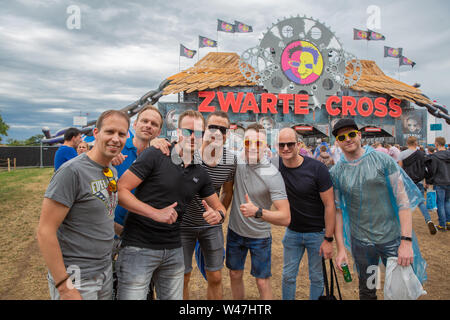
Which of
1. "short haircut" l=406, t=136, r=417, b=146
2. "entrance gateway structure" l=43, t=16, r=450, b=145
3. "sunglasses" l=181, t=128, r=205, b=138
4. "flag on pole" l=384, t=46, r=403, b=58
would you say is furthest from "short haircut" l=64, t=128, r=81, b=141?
"flag on pole" l=384, t=46, r=403, b=58

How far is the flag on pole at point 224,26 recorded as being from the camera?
2395cm

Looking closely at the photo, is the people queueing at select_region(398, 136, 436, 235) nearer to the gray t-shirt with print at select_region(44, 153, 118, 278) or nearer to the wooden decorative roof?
the gray t-shirt with print at select_region(44, 153, 118, 278)

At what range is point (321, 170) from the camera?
116 inches

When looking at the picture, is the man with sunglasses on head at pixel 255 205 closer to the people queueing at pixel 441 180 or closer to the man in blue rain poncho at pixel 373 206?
the man in blue rain poncho at pixel 373 206

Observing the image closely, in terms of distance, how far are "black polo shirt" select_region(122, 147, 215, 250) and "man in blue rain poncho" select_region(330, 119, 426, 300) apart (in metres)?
1.70

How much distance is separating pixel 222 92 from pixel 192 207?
1852cm

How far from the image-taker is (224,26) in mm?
24172

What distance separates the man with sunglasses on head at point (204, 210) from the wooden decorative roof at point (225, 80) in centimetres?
1778

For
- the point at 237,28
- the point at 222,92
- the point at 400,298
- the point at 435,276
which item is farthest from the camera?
the point at 237,28

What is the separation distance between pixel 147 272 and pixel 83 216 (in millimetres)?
686

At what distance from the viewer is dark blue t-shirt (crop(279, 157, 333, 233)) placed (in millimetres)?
2941

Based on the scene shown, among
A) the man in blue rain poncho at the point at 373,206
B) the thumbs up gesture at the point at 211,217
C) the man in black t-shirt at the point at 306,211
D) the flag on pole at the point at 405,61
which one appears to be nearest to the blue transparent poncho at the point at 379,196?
the man in blue rain poncho at the point at 373,206
